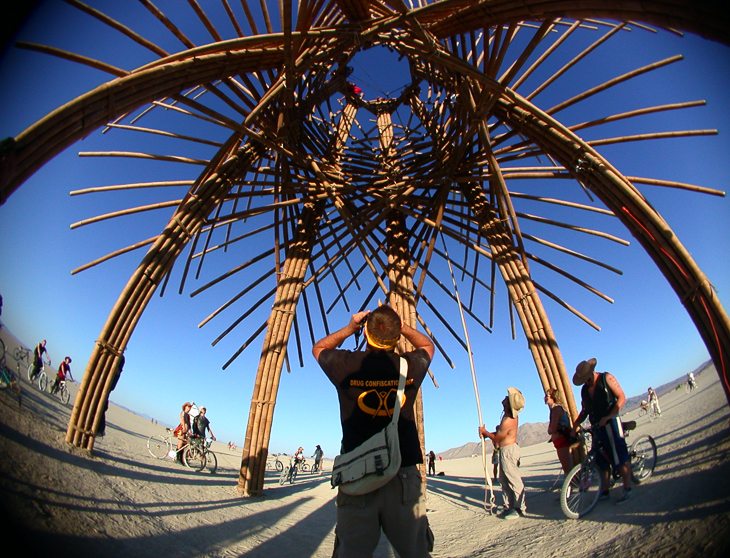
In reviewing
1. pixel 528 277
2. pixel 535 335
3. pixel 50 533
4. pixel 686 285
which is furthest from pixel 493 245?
pixel 50 533

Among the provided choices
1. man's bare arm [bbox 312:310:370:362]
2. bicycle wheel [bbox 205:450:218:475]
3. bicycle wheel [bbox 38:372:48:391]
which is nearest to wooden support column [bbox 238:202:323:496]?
bicycle wheel [bbox 205:450:218:475]

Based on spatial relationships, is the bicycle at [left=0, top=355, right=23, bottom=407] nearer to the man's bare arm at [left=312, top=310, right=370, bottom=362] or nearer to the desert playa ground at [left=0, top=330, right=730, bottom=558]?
the desert playa ground at [left=0, top=330, right=730, bottom=558]

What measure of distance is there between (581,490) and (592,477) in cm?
15

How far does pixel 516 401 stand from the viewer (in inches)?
159

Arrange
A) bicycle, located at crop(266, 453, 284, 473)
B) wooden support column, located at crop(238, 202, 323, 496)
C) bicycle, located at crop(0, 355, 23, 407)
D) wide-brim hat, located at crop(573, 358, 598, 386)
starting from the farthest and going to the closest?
bicycle, located at crop(266, 453, 284, 473) → wooden support column, located at crop(238, 202, 323, 496) → wide-brim hat, located at crop(573, 358, 598, 386) → bicycle, located at crop(0, 355, 23, 407)

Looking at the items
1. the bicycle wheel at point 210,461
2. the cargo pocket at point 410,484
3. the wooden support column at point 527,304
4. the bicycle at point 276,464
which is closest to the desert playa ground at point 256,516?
the wooden support column at point 527,304

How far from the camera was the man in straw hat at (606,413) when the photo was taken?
2.94 m

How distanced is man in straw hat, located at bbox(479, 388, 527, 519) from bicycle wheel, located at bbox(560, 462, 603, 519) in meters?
0.52

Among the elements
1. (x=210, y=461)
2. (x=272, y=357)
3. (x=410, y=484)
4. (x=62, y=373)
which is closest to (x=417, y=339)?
(x=410, y=484)

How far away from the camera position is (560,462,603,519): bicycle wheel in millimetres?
3050

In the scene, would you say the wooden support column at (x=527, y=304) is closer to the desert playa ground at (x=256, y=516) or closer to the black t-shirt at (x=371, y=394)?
the desert playa ground at (x=256, y=516)

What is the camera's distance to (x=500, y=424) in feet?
13.7

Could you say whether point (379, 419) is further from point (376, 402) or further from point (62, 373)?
point (62, 373)

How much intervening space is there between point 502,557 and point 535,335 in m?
A: 2.91
